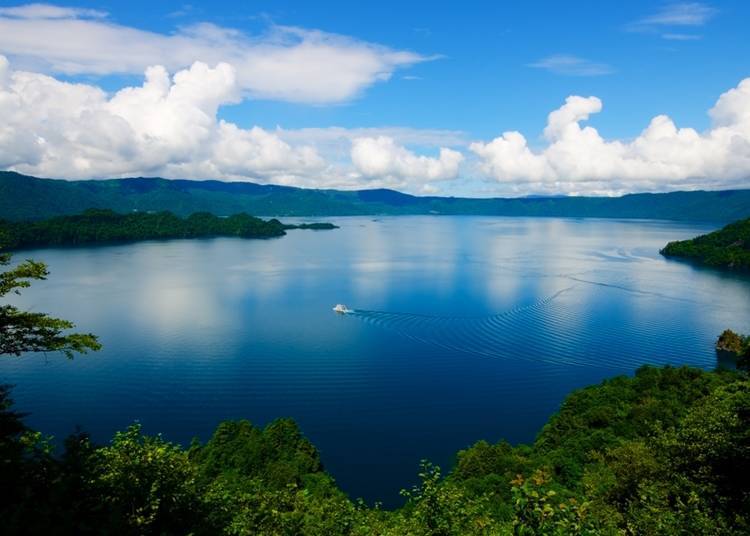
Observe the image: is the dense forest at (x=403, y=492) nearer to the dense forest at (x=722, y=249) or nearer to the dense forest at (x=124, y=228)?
the dense forest at (x=722, y=249)

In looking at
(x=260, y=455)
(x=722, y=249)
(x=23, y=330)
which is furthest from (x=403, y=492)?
(x=722, y=249)

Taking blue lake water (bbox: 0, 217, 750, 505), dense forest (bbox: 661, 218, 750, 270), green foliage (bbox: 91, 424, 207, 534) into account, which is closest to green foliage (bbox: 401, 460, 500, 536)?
green foliage (bbox: 91, 424, 207, 534)

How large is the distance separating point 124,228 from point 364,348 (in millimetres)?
138271

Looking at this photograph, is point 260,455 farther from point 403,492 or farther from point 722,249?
point 722,249

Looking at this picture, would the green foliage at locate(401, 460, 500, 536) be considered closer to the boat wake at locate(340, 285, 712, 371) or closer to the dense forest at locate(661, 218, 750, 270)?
the boat wake at locate(340, 285, 712, 371)

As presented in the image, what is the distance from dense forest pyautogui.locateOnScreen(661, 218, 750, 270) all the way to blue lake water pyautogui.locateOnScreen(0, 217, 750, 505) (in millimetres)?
10749

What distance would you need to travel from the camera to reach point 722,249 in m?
104

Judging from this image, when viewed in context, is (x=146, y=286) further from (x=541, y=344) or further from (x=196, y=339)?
(x=541, y=344)

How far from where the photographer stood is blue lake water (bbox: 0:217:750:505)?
32688 mm

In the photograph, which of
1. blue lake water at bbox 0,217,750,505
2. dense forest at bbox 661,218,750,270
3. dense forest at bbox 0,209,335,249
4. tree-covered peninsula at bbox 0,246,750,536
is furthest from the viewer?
dense forest at bbox 0,209,335,249

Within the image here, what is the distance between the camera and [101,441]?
29484 mm

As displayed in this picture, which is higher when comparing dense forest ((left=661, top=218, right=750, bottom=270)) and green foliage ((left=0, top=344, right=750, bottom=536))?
dense forest ((left=661, top=218, right=750, bottom=270))

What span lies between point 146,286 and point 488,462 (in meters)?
67.2

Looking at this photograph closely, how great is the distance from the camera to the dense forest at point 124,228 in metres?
130
